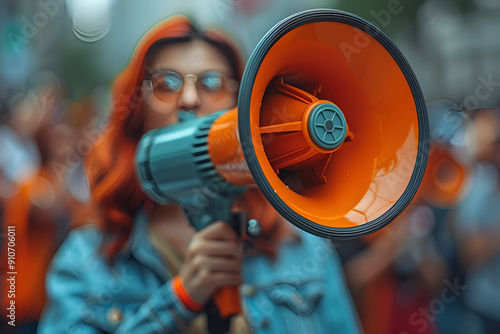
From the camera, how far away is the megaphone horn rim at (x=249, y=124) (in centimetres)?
91

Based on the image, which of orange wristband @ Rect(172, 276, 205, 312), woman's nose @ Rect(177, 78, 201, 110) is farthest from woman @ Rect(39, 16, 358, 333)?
orange wristband @ Rect(172, 276, 205, 312)

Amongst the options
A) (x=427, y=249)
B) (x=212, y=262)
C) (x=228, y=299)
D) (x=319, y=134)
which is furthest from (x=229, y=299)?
(x=427, y=249)

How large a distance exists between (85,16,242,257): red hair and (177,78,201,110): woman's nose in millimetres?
141

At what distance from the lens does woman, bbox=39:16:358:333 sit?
60.4 inches

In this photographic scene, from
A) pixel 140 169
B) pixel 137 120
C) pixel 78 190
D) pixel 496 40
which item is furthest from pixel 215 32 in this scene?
pixel 496 40

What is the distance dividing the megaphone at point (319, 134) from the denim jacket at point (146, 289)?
47cm

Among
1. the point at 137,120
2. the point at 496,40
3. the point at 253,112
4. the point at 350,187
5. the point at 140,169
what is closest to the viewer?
the point at 253,112

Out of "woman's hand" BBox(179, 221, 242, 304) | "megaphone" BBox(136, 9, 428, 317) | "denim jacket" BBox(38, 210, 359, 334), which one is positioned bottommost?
"denim jacket" BBox(38, 210, 359, 334)

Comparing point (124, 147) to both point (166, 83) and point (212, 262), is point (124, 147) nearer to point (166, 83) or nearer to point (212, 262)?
point (166, 83)

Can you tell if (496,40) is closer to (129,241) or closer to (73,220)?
(129,241)

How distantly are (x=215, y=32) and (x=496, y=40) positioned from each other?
1151 mm

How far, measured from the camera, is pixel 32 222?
5.37 feet

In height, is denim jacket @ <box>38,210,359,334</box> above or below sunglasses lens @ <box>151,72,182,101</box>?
below

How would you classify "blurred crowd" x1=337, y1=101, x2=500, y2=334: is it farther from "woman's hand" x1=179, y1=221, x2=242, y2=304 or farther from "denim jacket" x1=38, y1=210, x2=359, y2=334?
"woman's hand" x1=179, y1=221, x2=242, y2=304
